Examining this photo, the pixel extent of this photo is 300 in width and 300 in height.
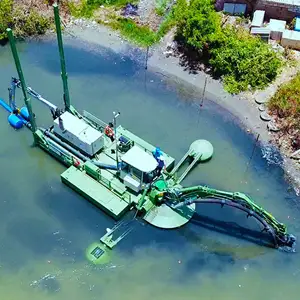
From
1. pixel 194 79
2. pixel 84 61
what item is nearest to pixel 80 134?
pixel 84 61

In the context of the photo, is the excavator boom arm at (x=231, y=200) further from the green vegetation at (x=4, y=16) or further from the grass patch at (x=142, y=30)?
the green vegetation at (x=4, y=16)

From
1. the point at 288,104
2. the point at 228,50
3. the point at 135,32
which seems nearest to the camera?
the point at 288,104

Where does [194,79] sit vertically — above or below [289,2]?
below

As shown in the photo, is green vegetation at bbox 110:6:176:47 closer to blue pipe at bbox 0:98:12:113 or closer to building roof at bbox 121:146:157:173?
blue pipe at bbox 0:98:12:113

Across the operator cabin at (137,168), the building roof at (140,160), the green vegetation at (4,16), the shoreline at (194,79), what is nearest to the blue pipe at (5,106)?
the green vegetation at (4,16)

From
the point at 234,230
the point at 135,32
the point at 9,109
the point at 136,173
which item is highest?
the point at 135,32

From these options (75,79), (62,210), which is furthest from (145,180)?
(75,79)

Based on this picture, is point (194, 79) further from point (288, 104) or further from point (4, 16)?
point (4, 16)
